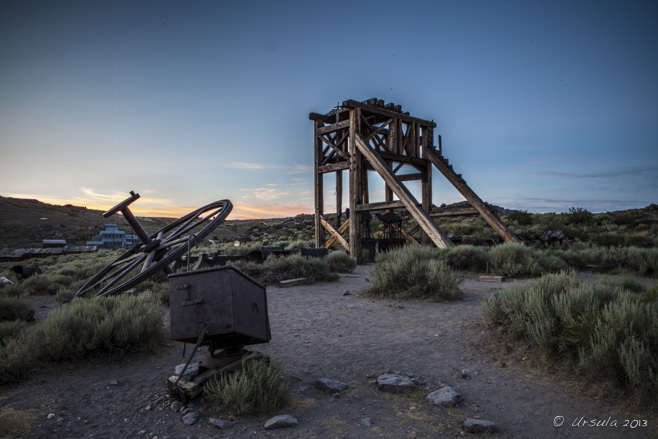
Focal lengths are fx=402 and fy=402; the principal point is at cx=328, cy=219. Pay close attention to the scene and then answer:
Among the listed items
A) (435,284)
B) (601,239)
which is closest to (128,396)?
(435,284)

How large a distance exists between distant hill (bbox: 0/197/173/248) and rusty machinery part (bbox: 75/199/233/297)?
38526mm

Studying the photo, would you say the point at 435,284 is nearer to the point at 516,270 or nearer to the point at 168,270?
the point at 516,270

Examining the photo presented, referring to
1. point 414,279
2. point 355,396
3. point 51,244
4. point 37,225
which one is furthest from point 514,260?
point 37,225

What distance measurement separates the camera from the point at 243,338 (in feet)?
11.5

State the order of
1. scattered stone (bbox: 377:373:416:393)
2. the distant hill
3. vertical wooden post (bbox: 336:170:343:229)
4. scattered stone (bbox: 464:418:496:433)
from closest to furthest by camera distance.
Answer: scattered stone (bbox: 464:418:496:433) < scattered stone (bbox: 377:373:416:393) < vertical wooden post (bbox: 336:170:343:229) < the distant hill

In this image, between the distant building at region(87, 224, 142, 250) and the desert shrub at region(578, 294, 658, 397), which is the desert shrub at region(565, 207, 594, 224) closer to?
the desert shrub at region(578, 294, 658, 397)

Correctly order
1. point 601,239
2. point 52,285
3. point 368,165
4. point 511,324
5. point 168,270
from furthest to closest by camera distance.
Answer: point 601,239
point 368,165
point 52,285
point 168,270
point 511,324

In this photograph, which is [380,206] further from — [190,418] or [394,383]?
[190,418]

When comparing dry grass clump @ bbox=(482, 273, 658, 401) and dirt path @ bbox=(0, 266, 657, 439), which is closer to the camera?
dirt path @ bbox=(0, 266, 657, 439)

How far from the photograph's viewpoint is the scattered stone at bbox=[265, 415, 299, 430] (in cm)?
293

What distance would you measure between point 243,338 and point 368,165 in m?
12.5

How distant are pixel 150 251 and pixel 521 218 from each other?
971 inches

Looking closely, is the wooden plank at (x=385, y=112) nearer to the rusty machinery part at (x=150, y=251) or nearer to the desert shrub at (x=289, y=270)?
the desert shrub at (x=289, y=270)

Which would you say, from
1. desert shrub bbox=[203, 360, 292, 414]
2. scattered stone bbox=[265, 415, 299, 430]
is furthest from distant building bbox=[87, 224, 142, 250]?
scattered stone bbox=[265, 415, 299, 430]
